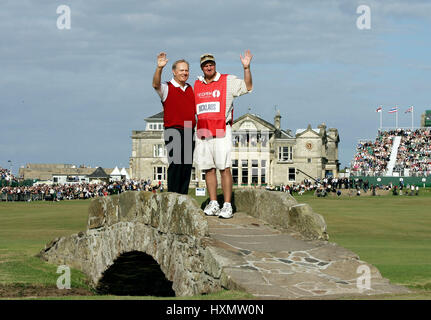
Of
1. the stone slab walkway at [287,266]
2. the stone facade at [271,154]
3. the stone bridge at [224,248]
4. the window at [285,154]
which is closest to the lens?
the stone slab walkway at [287,266]

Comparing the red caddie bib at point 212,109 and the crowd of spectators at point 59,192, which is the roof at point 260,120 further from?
the red caddie bib at point 212,109

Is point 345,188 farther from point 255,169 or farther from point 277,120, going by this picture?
point 277,120

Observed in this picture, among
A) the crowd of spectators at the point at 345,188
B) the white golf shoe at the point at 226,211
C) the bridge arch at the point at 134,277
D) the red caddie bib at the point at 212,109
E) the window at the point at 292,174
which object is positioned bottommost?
the bridge arch at the point at 134,277

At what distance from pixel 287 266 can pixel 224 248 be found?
1.02 meters

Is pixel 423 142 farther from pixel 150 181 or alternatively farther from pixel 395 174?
pixel 150 181

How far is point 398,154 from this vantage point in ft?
300

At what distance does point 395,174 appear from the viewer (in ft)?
268

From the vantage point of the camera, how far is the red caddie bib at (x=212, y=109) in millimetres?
11469

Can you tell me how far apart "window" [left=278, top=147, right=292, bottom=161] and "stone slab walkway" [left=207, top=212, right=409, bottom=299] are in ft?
251

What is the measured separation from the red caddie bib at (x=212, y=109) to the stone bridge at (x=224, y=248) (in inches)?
50.6

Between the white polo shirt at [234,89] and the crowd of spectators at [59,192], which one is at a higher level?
the white polo shirt at [234,89]

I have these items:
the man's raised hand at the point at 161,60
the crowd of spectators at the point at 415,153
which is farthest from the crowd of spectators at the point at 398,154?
the man's raised hand at the point at 161,60

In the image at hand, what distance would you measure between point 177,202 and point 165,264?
1.31m

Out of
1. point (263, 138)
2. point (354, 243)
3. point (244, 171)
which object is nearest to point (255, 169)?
point (244, 171)
